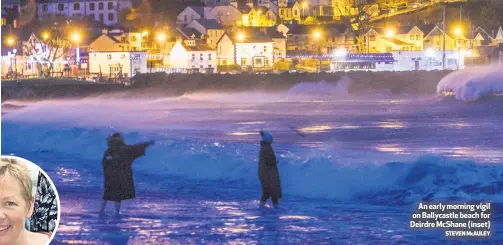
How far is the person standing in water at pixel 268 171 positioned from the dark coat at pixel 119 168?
3.21ft

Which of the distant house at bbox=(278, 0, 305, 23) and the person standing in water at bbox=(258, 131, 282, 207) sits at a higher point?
the distant house at bbox=(278, 0, 305, 23)

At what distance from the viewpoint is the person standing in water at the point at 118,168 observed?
26.6 ft

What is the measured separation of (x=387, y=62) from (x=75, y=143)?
34.4 meters

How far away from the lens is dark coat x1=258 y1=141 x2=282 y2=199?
8.42 m

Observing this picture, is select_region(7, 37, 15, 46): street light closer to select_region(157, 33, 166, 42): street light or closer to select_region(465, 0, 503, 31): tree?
select_region(157, 33, 166, 42): street light

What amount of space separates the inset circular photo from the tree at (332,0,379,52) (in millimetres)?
52388

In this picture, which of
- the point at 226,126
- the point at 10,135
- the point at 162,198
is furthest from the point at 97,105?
the point at 162,198

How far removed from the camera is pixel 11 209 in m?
4.78

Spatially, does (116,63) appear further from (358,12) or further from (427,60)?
(358,12)

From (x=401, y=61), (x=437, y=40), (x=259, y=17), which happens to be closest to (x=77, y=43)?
(x=401, y=61)

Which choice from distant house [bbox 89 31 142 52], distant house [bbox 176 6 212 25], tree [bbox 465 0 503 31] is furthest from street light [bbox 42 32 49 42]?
tree [bbox 465 0 503 31]

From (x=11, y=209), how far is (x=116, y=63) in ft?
144

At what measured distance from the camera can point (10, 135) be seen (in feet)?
52.1

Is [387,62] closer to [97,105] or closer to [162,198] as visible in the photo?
[97,105]
